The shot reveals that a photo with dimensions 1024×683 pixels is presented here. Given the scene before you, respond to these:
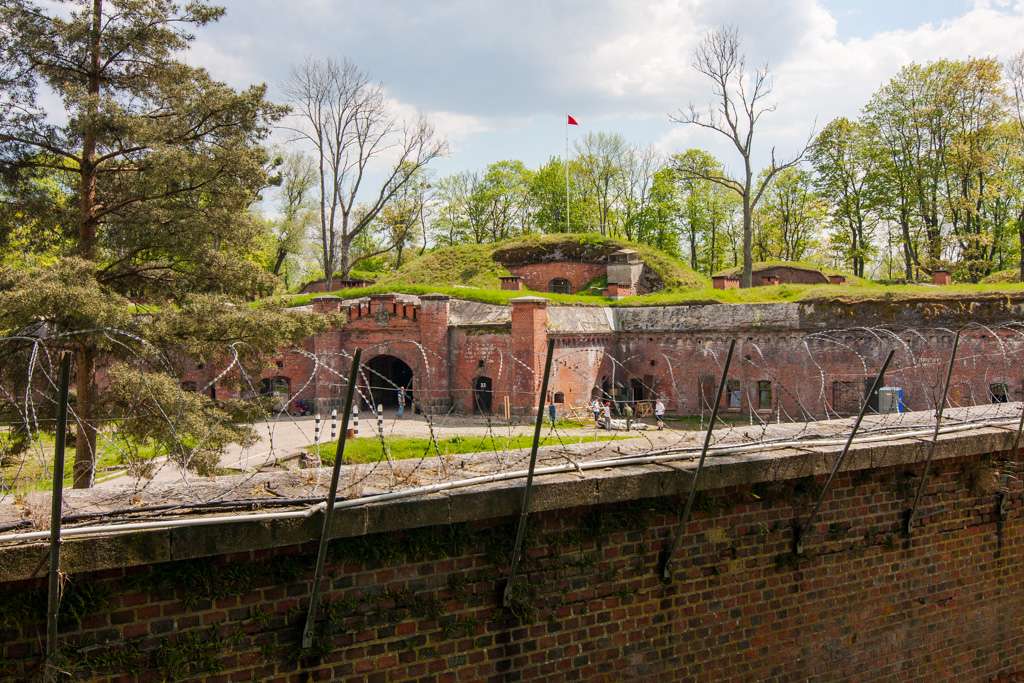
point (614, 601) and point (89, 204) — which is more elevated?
point (89, 204)

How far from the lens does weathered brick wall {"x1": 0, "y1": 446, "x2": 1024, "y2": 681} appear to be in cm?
399

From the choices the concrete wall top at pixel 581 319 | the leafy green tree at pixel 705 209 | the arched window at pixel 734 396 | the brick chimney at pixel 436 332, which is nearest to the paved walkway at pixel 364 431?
the brick chimney at pixel 436 332

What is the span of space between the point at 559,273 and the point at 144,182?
2720 cm

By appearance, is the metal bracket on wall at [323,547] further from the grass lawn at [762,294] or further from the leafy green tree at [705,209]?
the leafy green tree at [705,209]

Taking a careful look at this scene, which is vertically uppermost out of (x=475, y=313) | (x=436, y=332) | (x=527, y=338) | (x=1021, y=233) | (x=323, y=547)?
(x=1021, y=233)

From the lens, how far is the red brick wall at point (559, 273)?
129 feet

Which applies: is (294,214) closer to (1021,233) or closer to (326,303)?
(326,303)

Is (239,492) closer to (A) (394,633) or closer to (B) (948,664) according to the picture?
(A) (394,633)

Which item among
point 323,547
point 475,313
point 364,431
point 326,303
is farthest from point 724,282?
point 323,547

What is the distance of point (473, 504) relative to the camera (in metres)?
4.73

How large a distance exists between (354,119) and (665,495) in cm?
3641

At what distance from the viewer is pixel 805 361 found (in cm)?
2509

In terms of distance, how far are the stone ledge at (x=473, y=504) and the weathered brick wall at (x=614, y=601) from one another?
0.15m

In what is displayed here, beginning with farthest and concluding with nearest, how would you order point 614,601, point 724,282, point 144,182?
point 724,282
point 144,182
point 614,601
